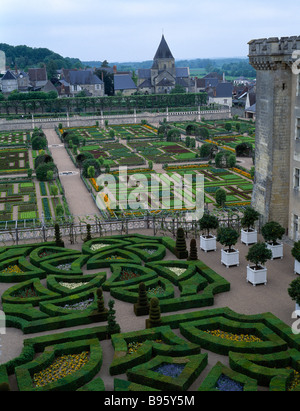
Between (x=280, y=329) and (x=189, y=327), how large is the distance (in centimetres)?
355

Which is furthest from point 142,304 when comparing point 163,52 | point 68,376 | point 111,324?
point 163,52

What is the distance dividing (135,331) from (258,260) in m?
7.51

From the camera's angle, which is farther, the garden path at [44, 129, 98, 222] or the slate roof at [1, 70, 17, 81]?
the slate roof at [1, 70, 17, 81]

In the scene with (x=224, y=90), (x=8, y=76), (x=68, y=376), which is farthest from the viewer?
(x=8, y=76)

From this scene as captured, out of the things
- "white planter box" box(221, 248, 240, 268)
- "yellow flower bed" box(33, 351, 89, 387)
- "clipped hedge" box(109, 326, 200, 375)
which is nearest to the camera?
"yellow flower bed" box(33, 351, 89, 387)

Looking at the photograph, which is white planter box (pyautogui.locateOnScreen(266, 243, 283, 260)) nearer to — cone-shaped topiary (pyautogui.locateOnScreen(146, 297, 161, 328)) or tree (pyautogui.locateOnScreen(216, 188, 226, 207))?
cone-shaped topiary (pyautogui.locateOnScreen(146, 297, 161, 328))

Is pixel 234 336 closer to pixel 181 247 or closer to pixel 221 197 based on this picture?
pixel 181 247

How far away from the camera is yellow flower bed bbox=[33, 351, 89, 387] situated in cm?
1669

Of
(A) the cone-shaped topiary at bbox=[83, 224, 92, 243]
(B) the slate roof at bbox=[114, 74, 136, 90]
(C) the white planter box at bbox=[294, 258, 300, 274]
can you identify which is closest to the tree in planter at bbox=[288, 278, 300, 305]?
(C) the white planter box at bbox=[294, 258, 300, 274]

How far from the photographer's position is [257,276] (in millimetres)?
23828

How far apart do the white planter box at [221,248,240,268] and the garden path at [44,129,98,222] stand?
44.4ft

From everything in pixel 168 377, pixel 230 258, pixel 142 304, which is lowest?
pixel 168 377

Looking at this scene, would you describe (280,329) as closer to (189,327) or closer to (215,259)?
(189,327)

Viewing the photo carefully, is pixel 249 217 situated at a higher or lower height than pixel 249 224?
higher
